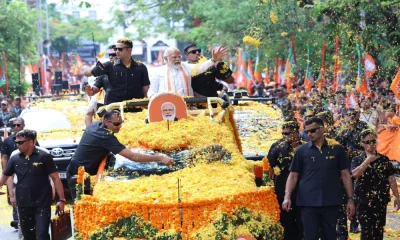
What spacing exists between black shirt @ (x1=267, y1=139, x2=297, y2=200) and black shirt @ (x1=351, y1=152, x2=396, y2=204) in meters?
0.92

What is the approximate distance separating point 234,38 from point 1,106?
37.0ft

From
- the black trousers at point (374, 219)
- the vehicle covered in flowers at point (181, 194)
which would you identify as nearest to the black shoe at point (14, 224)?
the vehicle covered in flowers at point (181, 194)

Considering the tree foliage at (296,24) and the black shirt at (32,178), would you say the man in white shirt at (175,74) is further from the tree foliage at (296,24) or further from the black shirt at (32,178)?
the tree foliage at (296,24)

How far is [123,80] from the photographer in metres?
12.3

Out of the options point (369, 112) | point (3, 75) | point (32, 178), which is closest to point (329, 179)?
point (32, 178)

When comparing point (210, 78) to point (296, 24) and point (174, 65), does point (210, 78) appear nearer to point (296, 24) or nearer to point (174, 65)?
point (174, 65)

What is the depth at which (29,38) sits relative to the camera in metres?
37.9

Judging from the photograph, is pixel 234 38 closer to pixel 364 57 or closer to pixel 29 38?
pixel 29 38

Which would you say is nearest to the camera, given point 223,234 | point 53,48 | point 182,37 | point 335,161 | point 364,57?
point 223,234

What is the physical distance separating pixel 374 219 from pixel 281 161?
1.46 meters

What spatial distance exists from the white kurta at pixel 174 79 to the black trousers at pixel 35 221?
2657 millimetres

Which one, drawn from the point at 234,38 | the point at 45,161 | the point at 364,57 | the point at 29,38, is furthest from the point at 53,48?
the point at 45,161

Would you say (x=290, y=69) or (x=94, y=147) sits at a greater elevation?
(x=290, y=69)

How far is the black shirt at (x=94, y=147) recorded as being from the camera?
9555 millimetres
